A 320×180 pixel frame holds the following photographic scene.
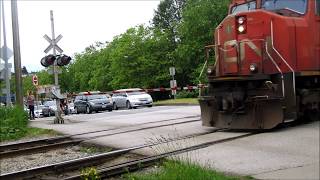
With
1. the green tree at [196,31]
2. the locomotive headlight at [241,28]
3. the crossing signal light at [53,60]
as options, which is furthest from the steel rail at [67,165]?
the green tree at [196,31]

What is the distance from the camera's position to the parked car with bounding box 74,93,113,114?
3600 cm

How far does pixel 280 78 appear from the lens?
11516 mm

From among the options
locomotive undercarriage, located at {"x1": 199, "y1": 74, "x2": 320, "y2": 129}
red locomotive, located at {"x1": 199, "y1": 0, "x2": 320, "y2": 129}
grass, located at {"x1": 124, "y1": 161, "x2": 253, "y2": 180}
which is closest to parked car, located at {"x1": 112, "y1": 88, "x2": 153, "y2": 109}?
locomotive undercarriage, located at {"x1": 199, "y1": 74, "x2": 320, "y2": 129}

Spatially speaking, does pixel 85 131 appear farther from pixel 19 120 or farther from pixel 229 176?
pixel 229 176

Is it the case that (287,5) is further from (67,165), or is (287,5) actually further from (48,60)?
(48,60)

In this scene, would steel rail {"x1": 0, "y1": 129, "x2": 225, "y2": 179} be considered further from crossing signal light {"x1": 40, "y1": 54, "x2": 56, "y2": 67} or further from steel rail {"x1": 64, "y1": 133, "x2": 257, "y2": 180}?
crossing signal light {"x1": 40, "y1": 54, "x2": 56, "y2": 67}

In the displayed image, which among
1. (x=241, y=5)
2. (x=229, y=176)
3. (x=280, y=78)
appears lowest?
(x=229, y=176)

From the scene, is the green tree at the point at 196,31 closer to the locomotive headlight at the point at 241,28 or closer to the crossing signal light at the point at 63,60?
the crossing signal light at the point at 63,60

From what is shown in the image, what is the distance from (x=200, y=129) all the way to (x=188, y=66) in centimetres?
4319

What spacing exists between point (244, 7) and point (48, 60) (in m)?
9.48

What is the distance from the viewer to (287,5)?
39.5ft

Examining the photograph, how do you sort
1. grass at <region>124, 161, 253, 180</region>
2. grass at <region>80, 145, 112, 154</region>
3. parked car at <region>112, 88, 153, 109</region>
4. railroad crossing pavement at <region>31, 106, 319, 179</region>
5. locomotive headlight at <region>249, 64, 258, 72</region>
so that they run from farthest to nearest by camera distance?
1. parked car at <region>112, 88, 153, 109</region>
2. grass at <region>80, 145, 112, 154</region>
3. locomotive headlight at <region>249, 64, 258, 72</region>
4. railroad crossing pavement at <region>31, 106, 319, 179</region>
5. grass at <region>124, 161, 253, 180</region>

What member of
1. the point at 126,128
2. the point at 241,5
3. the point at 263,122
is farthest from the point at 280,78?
the point at 126,128

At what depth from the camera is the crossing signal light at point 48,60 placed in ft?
65.8
